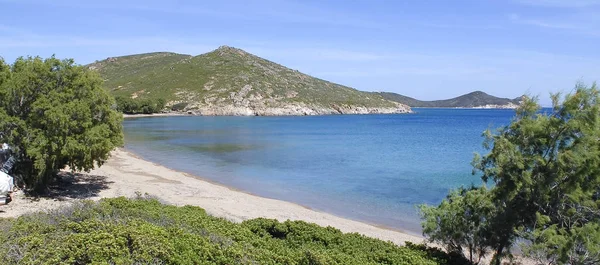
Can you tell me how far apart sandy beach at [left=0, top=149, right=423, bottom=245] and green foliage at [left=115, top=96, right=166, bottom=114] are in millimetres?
95638

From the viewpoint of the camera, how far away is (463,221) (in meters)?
12.2

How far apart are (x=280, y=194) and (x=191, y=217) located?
1538 centimetres

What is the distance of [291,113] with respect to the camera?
146000 mm

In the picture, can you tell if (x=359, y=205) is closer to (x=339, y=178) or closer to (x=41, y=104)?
(x=339, y=178)

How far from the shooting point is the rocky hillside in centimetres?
14162

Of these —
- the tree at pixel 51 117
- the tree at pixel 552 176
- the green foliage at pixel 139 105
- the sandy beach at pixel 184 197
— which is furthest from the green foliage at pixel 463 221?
the green foliage at pixel 139 105

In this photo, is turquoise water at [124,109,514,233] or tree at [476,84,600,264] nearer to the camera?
tree at [476,84,600,264]

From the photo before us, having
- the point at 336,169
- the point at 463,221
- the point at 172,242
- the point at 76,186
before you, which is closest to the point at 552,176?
the point at 463,221

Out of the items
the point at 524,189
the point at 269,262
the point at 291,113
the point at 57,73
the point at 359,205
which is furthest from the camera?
the point at 291,113

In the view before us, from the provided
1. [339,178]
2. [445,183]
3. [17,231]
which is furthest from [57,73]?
[445,183]

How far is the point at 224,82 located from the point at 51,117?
13383 cm

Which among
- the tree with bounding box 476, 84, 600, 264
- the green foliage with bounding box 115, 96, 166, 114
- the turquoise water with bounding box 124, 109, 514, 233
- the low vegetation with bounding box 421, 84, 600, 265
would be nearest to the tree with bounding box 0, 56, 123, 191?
the turquoise water with bounding box 124, 109, 514, 233

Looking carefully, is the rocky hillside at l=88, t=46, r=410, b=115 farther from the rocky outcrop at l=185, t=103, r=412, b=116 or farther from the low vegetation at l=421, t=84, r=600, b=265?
the low vegetation at l=421, t=84, r=600, b=265

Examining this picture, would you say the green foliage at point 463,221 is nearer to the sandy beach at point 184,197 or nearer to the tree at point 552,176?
the tree at point 552,176
